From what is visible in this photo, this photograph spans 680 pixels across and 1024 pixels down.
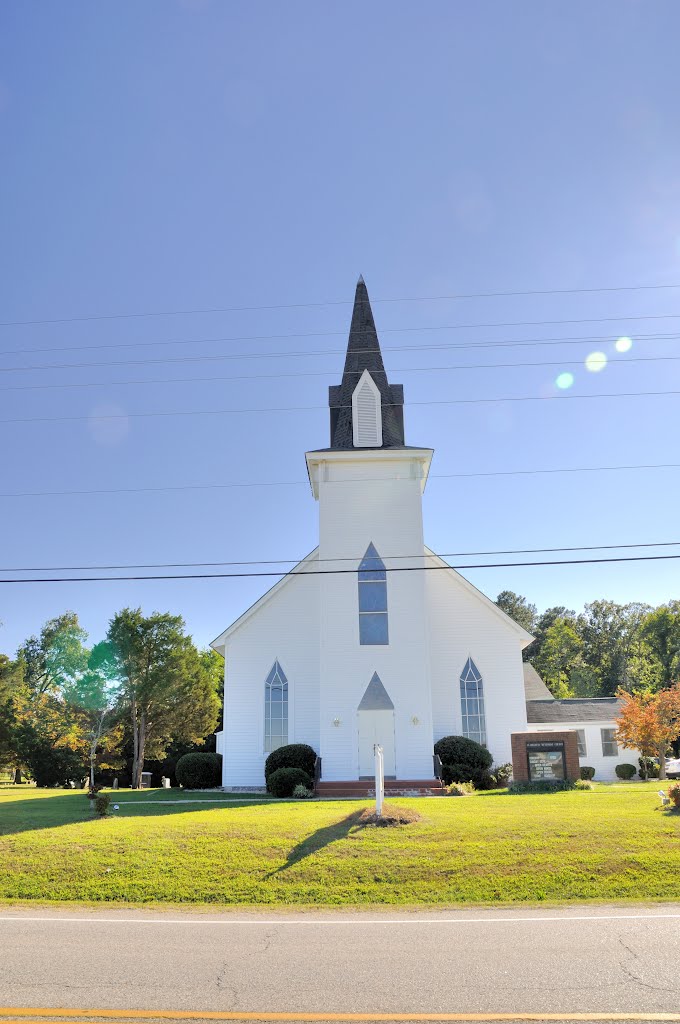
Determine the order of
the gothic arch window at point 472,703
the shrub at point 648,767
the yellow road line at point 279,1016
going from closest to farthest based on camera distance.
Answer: the yellow road line at point 279,1016 < the gothic arch window at point 472,703 < the shrub at point 648,767

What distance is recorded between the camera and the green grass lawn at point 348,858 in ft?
38.3

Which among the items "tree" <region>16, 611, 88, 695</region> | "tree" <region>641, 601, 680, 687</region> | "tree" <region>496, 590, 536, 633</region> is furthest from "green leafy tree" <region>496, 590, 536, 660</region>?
"tree" <region>16, 611, 88, 695</region>

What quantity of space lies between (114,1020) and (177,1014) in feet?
1.64

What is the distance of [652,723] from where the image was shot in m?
29.8

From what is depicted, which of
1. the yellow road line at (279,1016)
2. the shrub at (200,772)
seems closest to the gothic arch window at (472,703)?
the shrub at (200,772)

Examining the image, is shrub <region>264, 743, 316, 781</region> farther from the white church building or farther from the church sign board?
the church sign board

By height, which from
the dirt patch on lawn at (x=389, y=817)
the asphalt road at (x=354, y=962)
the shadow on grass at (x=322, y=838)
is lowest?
the asphalt road at (x=354, y=962)

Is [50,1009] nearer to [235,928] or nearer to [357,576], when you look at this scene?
[235,928]

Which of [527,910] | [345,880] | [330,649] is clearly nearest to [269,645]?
[330,649]

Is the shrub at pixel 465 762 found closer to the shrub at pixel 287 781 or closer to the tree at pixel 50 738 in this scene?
the shrub at pixel 287 781

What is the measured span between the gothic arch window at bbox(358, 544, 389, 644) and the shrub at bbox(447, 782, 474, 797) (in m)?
5.12

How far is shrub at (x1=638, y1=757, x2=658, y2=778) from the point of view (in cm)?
3362

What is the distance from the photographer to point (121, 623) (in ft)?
113

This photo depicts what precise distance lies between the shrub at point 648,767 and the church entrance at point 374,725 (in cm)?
1339
